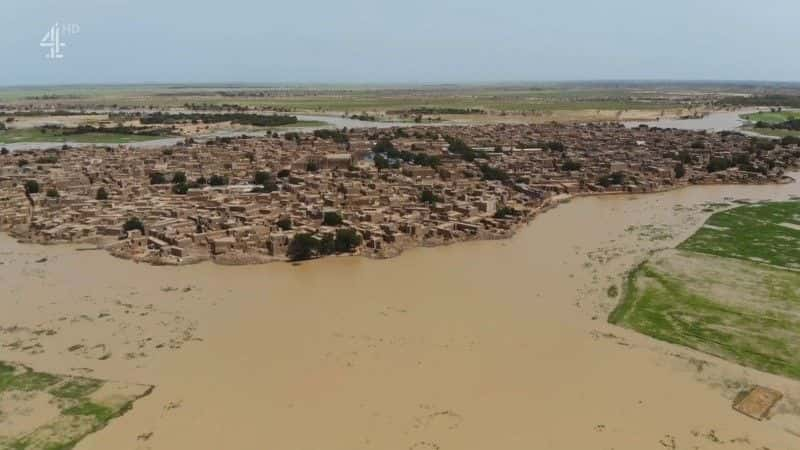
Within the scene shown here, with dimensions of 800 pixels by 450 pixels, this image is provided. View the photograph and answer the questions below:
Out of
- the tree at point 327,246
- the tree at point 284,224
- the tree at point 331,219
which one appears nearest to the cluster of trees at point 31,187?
the tree at point 284,224

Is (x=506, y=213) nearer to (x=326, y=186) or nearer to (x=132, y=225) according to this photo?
(x=326, y=186)

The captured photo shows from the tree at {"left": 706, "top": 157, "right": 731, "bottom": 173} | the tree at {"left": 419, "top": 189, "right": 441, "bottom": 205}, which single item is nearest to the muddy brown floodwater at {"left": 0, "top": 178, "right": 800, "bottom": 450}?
the tree at {"left": 419, "top": 189, "right": 441, "bottom": 205}

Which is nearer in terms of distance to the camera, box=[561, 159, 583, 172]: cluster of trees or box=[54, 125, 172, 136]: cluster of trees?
box=[561, 159, 583, 172]: cluster of trees

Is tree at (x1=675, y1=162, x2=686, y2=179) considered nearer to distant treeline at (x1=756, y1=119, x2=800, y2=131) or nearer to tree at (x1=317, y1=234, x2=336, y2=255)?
tree at (x1=317, y1=234, x2=336, y2=255)

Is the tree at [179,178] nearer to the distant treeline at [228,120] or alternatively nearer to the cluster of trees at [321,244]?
the cluster of trees at [321,244]

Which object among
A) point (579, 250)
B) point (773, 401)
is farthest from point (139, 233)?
point (773, 401)

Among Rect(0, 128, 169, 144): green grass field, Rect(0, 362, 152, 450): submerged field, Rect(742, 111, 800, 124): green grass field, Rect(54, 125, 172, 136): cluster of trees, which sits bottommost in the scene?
Rect(0, 362, 152, 450): submerged field
